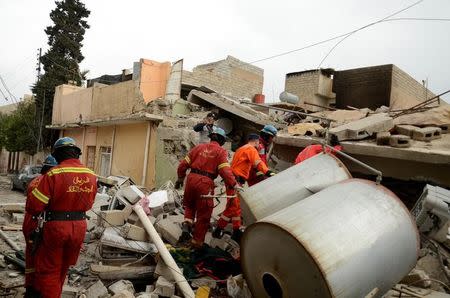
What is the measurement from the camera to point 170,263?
173 inches

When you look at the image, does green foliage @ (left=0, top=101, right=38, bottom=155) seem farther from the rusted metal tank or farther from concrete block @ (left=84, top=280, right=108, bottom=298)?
the rusted metal tank

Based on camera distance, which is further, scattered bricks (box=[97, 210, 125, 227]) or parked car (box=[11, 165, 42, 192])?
parked car (box=[11, 165, 42, 192])

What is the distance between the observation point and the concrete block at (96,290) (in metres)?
4.21

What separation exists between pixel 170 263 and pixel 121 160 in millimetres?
12023

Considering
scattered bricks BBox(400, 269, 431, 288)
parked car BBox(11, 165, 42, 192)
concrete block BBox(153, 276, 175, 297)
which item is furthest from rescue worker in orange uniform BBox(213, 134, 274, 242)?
parked car BBox(11, 165, 42, 192)

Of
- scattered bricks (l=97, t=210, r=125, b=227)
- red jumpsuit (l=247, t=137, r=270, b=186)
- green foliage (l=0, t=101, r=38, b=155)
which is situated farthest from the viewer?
green foliage (l=0, t=101, r=38, b=155)

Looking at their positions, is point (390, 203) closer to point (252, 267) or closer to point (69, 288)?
point (252, 267)

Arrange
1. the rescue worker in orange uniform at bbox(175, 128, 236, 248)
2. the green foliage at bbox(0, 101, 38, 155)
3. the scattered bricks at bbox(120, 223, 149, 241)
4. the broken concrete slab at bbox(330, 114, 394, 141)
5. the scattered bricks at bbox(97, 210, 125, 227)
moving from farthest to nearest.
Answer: the green foliage at bbox(0, 101, 38, 155)
the broken concrete slab at bbox(330, 114, 394, 141)
the scattered bricks at bbox(97, 210, 125, 227)
the rescue worker in orange uniform at bbox(175, 128, 236, 248)
the scattered bricks at bbox(120, 223, 149, 241)

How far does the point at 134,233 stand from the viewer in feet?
16.5

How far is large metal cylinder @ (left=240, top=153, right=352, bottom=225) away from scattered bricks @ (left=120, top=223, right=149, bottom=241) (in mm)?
1551

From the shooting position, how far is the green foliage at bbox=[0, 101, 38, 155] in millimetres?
26547

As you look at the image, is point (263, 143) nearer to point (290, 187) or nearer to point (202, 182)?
point (202, 182)

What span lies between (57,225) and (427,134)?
18.0 ft

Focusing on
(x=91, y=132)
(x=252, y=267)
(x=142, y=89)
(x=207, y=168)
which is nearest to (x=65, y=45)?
(x=91, y=132)
